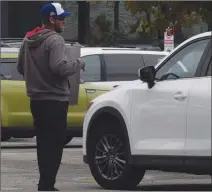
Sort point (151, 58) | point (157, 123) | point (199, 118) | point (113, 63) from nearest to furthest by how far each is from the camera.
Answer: point (199, 118) < point (157, 123) < point (113, 63) < point (151, 58)

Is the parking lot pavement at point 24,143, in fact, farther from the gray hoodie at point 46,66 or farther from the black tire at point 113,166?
the gray hoodie at point 46,66

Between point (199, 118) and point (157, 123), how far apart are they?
637 millimetres

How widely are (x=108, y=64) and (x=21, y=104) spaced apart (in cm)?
162

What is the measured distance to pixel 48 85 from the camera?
340 inches

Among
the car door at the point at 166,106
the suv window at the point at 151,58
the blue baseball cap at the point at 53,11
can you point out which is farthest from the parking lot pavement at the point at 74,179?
the suv window at the point at 151,58

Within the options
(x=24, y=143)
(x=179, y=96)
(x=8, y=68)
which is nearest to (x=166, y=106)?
(x=179, y=96)

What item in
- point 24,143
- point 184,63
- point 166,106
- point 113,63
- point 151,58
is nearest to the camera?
point 166,106

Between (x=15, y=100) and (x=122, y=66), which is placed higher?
(x=122, y=66)

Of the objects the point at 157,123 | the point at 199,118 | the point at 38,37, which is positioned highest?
the point at 38,37

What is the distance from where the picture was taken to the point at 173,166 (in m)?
9.15

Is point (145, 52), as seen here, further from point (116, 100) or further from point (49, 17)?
point (49, 17)

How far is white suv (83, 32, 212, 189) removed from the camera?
8.75 metres

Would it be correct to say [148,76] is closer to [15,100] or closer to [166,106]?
[166,106]

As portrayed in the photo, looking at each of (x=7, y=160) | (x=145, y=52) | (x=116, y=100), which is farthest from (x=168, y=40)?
(x=116, y=100)
